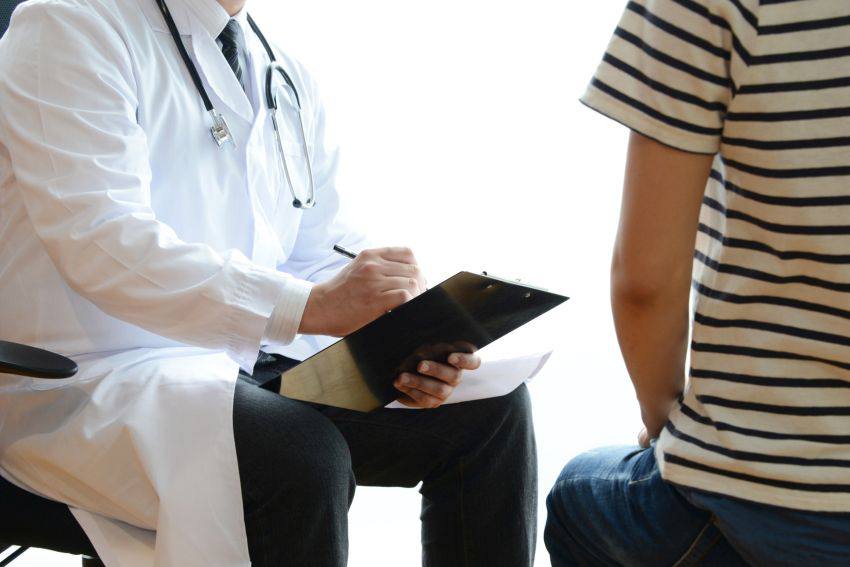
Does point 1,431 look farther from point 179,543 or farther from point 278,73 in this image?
point 278,73

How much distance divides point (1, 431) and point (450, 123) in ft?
4.43

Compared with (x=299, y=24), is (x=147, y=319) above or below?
below

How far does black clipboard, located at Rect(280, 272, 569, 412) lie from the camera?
102cm

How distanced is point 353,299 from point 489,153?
1.14 meters

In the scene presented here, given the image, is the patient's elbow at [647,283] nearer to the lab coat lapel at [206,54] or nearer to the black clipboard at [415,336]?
the black clipboard at [415,336]

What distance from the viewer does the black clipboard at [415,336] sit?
3.34 ft

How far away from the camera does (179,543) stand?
1.05 m

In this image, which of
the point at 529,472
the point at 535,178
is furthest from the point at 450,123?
the point at 529,472

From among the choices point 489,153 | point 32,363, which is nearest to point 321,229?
point 32,363

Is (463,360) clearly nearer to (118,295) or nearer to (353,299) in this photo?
(353,299)

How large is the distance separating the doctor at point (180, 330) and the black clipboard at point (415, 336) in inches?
1.8

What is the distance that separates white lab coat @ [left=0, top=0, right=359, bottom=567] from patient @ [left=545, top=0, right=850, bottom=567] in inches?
20.6

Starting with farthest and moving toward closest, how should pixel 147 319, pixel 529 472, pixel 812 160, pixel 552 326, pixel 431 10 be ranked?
pixel 552 326 → pixel 431 10 → pixel 529 472 → pixel 147 319 → pixel 812 160

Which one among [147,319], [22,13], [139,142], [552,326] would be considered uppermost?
[22,13]
